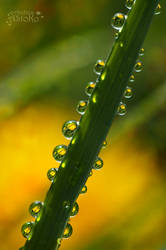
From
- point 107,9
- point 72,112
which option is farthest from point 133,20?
point 107,9

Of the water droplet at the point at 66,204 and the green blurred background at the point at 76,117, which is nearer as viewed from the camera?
the water droplet at the point at 66,204

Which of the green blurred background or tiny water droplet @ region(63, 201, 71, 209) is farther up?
the green blurred background
